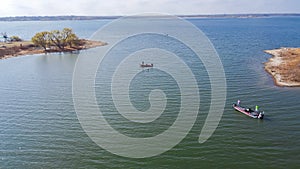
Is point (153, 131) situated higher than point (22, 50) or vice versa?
point (22, 50)

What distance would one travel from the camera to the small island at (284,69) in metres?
51.7

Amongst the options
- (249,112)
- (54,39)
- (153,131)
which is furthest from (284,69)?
(54,39)

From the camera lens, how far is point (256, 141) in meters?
→ 30.5

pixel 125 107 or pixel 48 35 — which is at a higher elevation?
pixel 48 35

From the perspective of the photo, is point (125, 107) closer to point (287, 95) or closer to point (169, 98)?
point (169, 98)

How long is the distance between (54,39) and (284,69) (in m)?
73.5

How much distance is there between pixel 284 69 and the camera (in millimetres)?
60688

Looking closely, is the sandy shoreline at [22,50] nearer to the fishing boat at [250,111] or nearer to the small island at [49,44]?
the small island at [49,44]

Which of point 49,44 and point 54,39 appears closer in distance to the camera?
point 49,44

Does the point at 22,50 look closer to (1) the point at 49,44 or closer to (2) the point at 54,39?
(1) the point at 49,44

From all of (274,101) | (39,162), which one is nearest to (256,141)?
(274,101)

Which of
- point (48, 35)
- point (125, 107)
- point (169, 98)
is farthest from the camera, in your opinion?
point (48, 35)

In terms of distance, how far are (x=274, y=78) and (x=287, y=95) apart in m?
10.8

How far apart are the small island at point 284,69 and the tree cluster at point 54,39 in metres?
64.8
